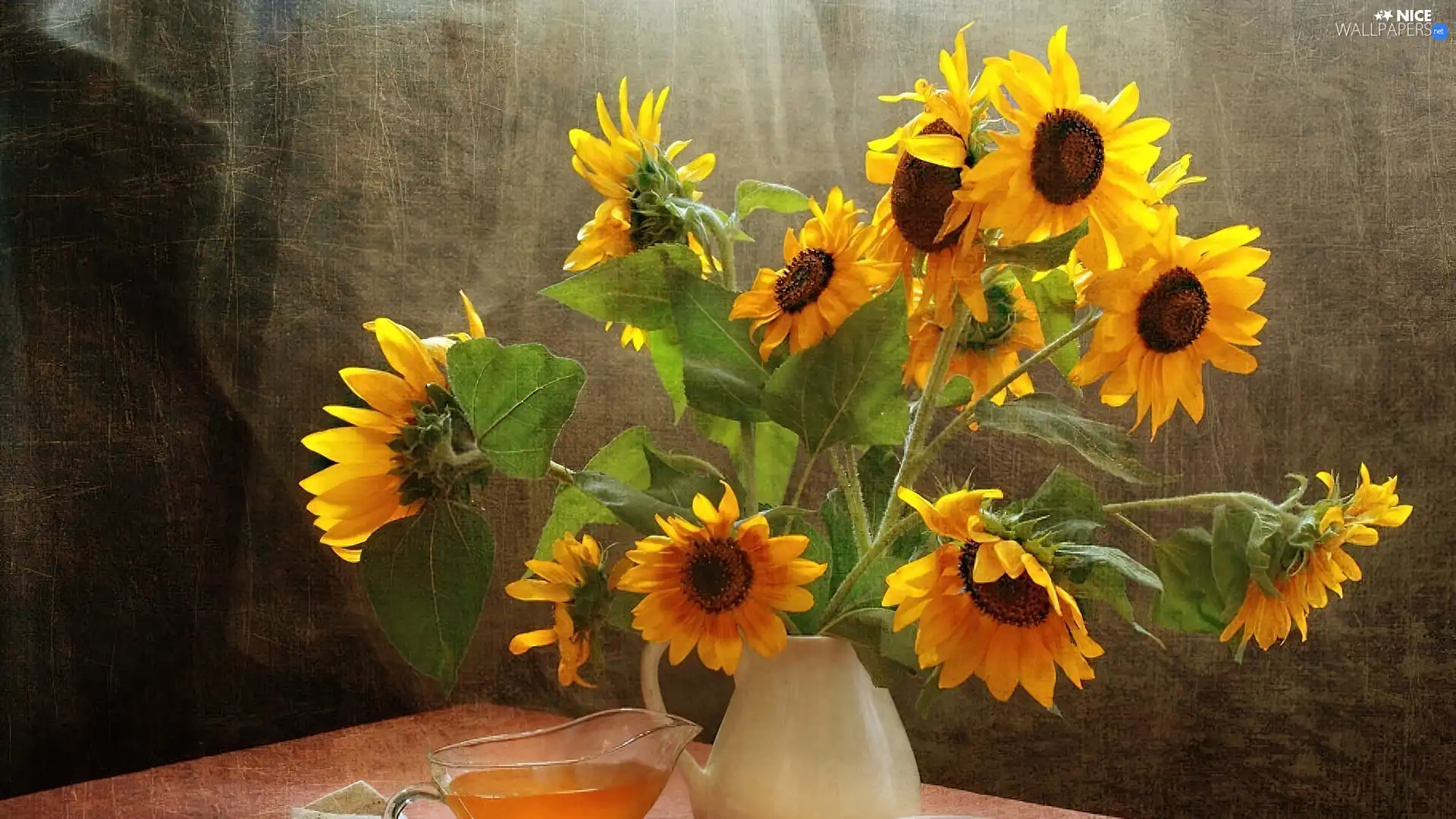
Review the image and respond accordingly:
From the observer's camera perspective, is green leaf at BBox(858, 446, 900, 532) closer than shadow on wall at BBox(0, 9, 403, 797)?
Yes

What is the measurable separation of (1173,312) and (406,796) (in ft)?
1.50

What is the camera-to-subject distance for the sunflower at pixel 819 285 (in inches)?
23.4

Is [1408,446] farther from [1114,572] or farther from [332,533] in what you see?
[332,533]

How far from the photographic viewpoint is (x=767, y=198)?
0.68 m

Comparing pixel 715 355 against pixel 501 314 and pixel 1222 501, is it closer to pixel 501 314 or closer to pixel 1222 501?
pixel 1222 501

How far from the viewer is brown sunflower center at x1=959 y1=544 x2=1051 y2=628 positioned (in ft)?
1.70

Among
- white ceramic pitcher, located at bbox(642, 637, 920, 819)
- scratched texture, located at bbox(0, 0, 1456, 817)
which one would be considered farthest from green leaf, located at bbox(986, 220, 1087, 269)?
scratched texture, located at bbox(0, 0, 1456, 817)

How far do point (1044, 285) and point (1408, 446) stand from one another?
1.56 ft

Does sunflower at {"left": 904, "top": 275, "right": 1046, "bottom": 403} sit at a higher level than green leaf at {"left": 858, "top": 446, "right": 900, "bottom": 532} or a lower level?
higher

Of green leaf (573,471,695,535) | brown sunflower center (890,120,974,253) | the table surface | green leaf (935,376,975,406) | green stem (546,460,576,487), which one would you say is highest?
brown sunflower center (890,120,974,253)

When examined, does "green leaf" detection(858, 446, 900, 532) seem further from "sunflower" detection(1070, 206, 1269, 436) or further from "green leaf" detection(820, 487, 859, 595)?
"sunflower" detection(1070, 206, 1269, 436)

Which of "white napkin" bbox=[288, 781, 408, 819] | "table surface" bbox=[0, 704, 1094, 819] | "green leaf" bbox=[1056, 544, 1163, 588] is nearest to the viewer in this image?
"green leaf" bbox=[1056, 544, 1163, 588]

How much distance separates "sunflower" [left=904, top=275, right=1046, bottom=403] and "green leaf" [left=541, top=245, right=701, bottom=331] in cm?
12

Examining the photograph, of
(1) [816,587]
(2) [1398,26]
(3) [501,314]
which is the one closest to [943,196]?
(1) [816,587]
